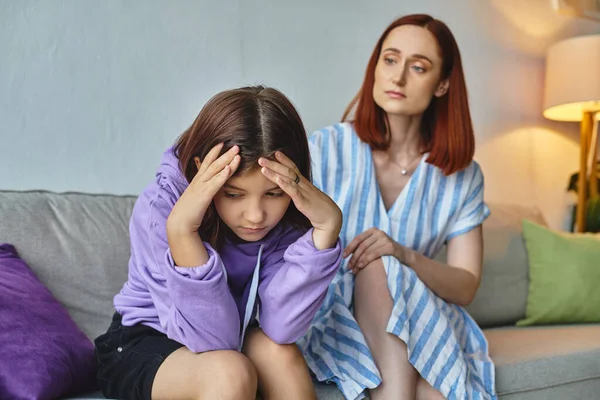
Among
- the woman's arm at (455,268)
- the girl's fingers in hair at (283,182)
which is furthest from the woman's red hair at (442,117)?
the girl's fingers in hair at (283,182)

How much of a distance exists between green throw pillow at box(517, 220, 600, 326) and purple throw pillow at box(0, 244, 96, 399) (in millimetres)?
1608

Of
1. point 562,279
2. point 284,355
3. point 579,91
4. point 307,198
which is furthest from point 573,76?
point 284,355

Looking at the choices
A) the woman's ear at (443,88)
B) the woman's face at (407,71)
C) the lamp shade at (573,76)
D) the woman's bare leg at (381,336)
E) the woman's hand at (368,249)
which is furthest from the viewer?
the lamp shade at (573,76)

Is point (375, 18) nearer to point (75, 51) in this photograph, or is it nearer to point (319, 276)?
point (75, 51)

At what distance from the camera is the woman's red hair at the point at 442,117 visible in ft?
6.19

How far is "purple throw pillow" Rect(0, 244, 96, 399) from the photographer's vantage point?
1.22 m

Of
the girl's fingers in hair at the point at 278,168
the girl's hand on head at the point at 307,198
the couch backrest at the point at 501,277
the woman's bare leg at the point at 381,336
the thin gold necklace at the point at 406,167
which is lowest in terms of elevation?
the couch backrest at the point at 501,277

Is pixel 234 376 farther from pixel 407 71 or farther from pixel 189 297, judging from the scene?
pixel 407 71

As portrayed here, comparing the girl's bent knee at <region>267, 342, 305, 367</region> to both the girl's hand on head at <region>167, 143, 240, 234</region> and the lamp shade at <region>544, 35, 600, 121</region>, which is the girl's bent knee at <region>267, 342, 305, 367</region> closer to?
the girl's hand on head at <region>167, 143, 240, 234</region>

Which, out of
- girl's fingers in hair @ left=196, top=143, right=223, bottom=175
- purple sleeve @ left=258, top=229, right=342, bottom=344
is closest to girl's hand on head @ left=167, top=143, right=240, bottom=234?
girl's fingers in hair @ left=196, top=143, right=223, bottom=175

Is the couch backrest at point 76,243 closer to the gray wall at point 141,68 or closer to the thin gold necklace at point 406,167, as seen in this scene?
the gray wall at point 141,68

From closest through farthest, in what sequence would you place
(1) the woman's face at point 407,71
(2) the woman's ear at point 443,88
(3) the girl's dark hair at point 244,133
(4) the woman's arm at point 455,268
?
(3) the girl's dark hair at point 244,133
(4) the woman's arm at point 455,268
(1) the woman's face at point 407,71
(2) the woman's ear at point 443,88

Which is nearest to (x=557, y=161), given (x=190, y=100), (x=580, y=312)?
(x=580, y=312)

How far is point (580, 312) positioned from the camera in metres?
2.35
